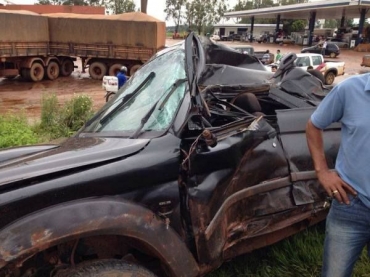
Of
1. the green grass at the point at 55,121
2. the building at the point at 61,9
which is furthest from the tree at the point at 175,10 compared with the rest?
the green grass at the point at 55,121

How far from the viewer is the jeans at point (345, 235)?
2074mm

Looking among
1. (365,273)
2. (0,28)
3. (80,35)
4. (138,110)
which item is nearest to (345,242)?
(365,273)

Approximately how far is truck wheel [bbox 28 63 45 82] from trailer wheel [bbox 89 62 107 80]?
250cm

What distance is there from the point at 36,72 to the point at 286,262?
1913 centimetres

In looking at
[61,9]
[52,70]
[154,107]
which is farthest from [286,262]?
[61,9]

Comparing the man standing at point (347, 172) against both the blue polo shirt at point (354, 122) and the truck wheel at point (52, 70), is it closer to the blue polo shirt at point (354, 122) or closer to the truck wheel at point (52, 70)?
the blue polo shirt at point (354, 122)

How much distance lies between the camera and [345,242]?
211cm

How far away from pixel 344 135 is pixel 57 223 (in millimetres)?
1557

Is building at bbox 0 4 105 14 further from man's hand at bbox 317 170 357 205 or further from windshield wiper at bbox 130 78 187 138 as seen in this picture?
man's hand at bbox 317 170 357 205

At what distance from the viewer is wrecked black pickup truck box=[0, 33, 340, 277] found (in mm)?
1832

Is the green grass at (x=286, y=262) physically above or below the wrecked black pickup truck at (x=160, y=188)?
A: below

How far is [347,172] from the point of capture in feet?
6.89

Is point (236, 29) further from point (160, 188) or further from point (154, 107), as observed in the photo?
point (160, 188)

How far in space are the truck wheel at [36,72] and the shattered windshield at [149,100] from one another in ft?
58.3
